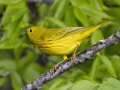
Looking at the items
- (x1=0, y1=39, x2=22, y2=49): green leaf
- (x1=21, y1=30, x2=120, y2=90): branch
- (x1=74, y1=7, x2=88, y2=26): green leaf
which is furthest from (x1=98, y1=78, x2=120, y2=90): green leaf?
(x1=0, y1=39, x2=22, y2=49): green leaf

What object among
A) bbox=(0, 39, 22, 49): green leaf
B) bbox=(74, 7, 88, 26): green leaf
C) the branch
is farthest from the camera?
bbox=(0, 39, 22, 49): green leaf

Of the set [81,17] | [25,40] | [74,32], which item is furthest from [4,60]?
[74,32]

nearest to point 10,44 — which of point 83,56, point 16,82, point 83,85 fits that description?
point 16,82

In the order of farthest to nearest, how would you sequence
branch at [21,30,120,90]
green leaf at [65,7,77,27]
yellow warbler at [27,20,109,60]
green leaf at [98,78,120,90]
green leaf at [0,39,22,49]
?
green leaf at [0,39,22,49] < green leaf at [65,7,77,27] < yellow warbler at [27,20,109,60] < branch at [21,30,120,90] < green leaf at [98,78,120,90]

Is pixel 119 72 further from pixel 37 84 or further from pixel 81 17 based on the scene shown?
pixel 37 84

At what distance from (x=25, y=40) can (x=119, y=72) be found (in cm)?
120

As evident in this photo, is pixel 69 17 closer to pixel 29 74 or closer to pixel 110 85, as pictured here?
pixel 29 74

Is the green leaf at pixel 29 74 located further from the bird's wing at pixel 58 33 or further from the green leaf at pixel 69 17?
Answer: the bird's wing at pixel 58 33

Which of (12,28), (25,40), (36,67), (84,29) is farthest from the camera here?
(36,67)

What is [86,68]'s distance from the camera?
444 cm

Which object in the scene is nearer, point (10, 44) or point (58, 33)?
point (58, 33)

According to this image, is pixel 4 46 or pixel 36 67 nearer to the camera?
pixel 4 46

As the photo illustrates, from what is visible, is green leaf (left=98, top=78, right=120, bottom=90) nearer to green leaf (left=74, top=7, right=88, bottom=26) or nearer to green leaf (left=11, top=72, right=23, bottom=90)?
green leaf (left=74, top=7, right=88, bottom=26)

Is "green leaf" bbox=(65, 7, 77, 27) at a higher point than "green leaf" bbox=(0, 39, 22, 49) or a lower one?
higher
